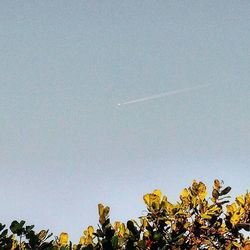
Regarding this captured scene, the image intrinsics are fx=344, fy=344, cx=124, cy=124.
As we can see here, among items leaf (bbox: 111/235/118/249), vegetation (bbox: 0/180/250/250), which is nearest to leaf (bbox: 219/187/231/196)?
vegetation (bbox: 0/180/250/250)

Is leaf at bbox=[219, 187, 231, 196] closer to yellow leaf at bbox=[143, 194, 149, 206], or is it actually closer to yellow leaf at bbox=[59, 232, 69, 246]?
yellow leaf at bbox=[143, 194, 149, 206]

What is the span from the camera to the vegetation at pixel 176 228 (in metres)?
6.10

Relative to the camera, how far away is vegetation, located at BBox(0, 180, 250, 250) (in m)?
6.10

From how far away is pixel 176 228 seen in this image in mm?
6305

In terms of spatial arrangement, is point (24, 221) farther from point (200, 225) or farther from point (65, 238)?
point (200, 225)

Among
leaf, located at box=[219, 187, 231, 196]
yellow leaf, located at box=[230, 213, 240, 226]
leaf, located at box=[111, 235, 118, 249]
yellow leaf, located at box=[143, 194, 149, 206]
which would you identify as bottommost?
leaf, located at box=[111, 235, 118, 249]

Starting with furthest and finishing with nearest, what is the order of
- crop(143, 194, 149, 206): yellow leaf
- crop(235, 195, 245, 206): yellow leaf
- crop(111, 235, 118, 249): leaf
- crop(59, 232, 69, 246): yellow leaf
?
crop(59, 232, 69, 246): yellow leaf → crop(235, 195, 245, 206): yellow leaf → crop(143, 194, 149, 206): yellow leaf → crop(111, 235, 118, 249): leaf

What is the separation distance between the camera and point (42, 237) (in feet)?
21.6

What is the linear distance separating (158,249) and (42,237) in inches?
88.1

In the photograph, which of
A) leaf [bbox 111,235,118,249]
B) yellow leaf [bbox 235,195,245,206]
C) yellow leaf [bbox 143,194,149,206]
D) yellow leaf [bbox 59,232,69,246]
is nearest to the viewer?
leaf [bbox 111,235,118,249]

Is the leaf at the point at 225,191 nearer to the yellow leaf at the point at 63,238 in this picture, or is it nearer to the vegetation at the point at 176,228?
the vegetation at the point at 176,228

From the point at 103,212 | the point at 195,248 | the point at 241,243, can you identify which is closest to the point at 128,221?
the point at 103,212

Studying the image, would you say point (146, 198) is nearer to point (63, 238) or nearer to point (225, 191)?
point (225, 191)

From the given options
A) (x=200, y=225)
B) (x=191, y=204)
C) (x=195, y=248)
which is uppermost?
(x=191, y=204)
